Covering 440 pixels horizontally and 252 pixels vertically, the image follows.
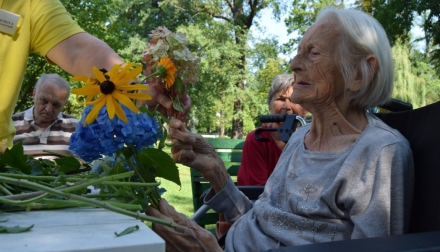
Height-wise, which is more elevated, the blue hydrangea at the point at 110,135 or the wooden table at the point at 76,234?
the blue hydrangea at the point at 110,135

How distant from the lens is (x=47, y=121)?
17.0 ft

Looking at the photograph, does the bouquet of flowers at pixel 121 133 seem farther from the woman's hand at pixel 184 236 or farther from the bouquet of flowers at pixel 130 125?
the woman's hand at pixel 184 236

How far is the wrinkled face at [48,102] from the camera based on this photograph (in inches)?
203

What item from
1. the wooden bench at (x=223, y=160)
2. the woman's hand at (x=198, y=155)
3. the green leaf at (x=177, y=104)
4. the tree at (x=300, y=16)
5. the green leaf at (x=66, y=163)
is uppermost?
the tree at (x=300, y=16)

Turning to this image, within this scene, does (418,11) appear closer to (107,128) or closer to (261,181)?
(261,181)

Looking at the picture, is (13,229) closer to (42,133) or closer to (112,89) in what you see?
(112,89)

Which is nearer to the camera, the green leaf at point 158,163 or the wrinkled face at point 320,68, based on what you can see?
the green leaf at point 158,163

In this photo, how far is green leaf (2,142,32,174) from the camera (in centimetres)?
112

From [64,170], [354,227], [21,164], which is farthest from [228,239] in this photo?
[21,164]

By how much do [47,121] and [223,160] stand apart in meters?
2.11

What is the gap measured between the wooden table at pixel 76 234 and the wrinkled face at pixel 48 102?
4.34 m

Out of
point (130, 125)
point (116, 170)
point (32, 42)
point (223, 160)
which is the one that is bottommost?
point (223, 160)

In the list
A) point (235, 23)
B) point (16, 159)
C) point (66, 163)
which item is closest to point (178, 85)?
point (66, 163)

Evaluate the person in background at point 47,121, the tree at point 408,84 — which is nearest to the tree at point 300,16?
the tree at point 408,84
